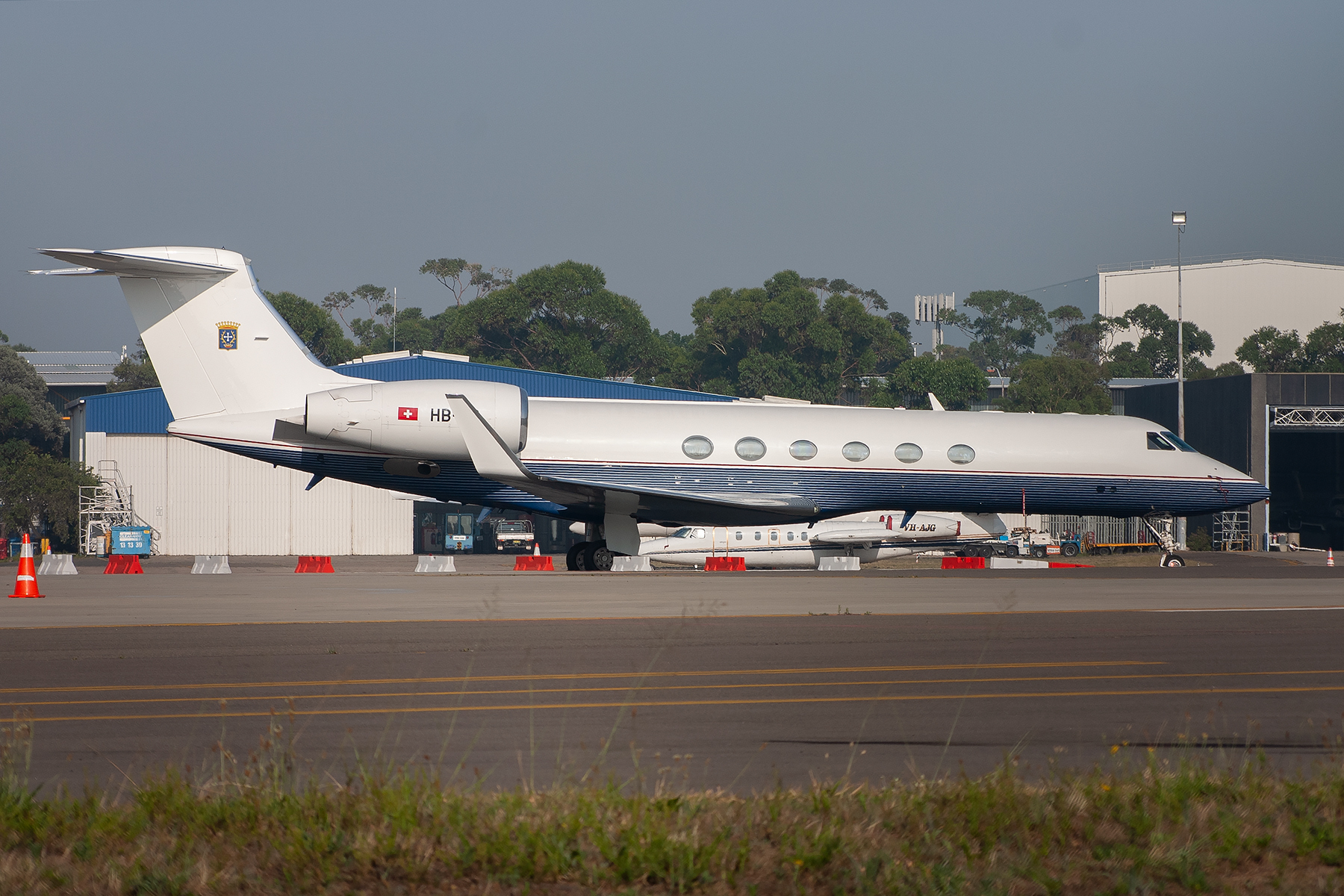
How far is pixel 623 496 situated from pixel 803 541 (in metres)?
13.6

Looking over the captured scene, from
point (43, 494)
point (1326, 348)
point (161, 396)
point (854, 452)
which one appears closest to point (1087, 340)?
point (1326, 348)

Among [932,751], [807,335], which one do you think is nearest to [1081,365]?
[807,335]

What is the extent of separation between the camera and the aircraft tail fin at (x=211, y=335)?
2108 cm

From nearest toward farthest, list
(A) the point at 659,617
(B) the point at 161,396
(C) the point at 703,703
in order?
1. (C) the point at 703,703
2. (A) the point at 659,617
3. (B) the point at 161,396

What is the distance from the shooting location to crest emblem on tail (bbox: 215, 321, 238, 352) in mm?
21297

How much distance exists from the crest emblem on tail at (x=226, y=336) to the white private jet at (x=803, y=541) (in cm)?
1367

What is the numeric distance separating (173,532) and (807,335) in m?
55.6

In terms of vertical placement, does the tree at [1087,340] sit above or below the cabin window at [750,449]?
above

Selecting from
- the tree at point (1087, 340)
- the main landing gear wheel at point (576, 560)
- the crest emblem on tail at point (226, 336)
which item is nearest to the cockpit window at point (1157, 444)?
the main landing gear wheel at point (576, 560)

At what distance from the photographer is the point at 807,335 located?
3524 inches

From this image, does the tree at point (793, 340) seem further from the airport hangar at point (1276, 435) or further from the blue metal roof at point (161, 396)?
the blue metal roof at point (161, 396)

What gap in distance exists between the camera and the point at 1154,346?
353ft

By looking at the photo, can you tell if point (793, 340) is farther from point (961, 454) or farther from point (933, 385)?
point (961, 454)

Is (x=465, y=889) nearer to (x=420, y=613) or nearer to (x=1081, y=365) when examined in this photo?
(x=420, y=613)
